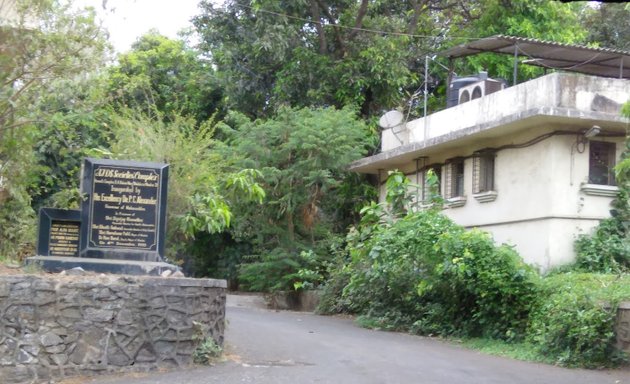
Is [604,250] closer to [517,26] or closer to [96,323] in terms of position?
[96,323]

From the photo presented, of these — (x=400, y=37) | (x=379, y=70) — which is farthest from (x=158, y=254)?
(x=400, y=37)

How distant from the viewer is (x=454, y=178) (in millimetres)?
20250

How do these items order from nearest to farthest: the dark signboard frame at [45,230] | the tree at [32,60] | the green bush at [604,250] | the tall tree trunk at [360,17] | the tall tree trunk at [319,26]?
the tree at [32,60], the dark signboard frame at [45,230], the green bush at [604,250], the tall tree trunk at [360,17], the tall tree trunk at [319,26]

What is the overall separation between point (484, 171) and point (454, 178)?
4.61ft

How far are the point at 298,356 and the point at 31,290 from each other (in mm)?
3764

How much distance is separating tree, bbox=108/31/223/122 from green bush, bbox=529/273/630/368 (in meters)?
19.3

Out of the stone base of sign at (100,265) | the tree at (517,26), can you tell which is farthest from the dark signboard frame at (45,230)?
the tree at (517,26)

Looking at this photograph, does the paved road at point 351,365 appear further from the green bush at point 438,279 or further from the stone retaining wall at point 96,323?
the green bush at point 438,279

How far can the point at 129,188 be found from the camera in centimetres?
1295

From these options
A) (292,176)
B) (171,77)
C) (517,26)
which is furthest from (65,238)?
(171,77)

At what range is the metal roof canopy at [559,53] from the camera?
18.4 m

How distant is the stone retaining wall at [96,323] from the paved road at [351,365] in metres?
0.38

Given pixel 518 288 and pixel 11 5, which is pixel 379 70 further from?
pixel 11 5

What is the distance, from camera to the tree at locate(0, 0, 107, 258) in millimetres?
12039
